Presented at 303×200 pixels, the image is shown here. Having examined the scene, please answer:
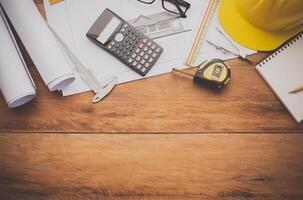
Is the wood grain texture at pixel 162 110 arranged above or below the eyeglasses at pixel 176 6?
below

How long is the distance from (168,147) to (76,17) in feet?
1.02

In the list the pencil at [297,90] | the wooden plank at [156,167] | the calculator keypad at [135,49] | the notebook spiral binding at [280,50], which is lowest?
the wooden plank at [156,167]

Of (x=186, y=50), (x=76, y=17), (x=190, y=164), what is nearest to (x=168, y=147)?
(x=190, y=164)

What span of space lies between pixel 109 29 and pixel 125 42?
0.13ft

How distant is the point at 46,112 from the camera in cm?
60

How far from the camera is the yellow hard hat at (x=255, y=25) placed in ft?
1.86

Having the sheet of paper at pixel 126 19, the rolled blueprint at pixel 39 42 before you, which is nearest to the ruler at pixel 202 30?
the sheet of paper at pixel 126 19

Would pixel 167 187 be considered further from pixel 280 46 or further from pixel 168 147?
pixel 280 46

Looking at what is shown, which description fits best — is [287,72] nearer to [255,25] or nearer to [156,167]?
[255,25]

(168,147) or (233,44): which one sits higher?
(233,44)

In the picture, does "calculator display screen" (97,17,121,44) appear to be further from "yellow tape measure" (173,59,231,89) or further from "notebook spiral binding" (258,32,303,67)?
"notebook spiral binding" (258,32,303,67)

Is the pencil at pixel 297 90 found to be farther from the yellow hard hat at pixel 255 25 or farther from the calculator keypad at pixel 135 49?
the calculator keypad at pixel 135 49

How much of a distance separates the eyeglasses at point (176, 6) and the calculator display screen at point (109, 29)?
0.08 m

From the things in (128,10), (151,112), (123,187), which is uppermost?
(128,10)
